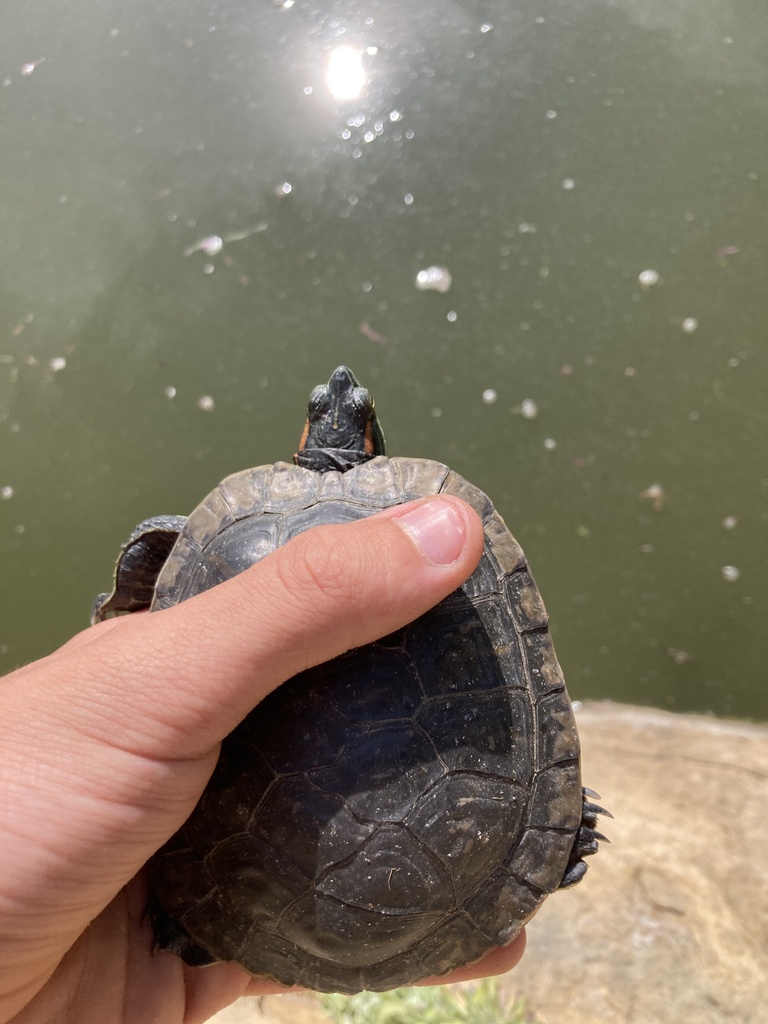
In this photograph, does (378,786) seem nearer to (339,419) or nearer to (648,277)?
(339,419)

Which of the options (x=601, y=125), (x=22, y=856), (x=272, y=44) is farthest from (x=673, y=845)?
(x=272, y=44)

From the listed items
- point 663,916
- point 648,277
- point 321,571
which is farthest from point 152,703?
point 648,277

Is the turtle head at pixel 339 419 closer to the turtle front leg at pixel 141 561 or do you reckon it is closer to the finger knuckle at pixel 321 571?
the turtle front leg at pixel 141 561

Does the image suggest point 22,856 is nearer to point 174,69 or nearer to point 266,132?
point 266,132

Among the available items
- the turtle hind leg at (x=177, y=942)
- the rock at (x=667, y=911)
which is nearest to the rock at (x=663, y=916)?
the rock at (x=667, y=911)

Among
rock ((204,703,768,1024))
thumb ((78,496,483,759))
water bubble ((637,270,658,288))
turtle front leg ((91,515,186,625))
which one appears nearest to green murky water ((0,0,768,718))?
water bubble ((637,270,658,288))

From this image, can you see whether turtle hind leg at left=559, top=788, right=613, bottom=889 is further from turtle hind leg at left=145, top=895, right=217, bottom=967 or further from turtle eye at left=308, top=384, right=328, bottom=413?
turtle eye at left=308, top=384, right=328, bottom=413
